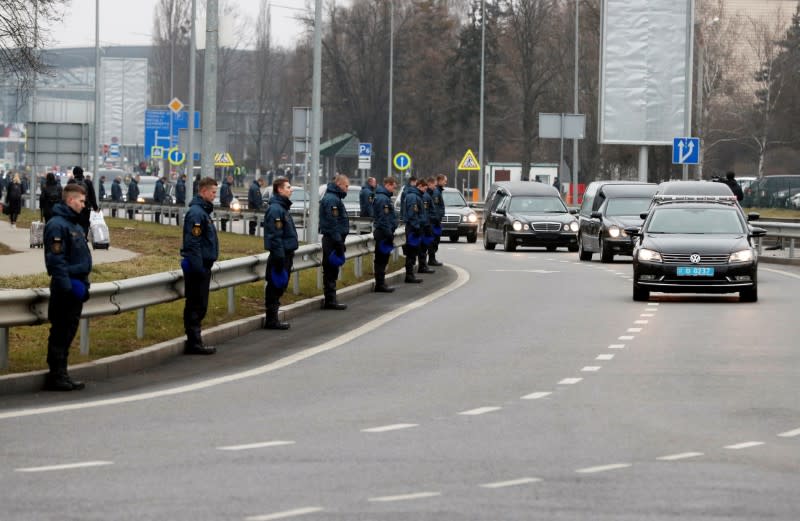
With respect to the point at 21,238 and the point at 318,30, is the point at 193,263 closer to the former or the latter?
the point at 318,30

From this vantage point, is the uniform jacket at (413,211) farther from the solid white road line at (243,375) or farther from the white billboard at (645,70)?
the white billboard at (645,70)

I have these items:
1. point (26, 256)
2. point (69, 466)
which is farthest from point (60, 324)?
point (26, 256)

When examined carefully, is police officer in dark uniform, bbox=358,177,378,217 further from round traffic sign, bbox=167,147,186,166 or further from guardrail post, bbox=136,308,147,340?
round traffic sign, bbox=167,147,186,166

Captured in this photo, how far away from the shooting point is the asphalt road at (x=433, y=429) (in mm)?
8562

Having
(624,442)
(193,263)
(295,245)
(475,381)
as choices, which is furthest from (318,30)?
(624,442)

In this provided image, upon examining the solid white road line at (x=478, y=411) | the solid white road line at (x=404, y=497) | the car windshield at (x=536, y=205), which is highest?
the car windshield at (x=536, y=205)

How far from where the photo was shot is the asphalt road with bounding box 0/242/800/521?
28.1 feet

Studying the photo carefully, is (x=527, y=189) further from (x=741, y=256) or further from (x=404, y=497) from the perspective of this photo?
(x=404, y=497)

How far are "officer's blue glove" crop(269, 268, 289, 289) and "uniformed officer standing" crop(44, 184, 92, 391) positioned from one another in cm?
552

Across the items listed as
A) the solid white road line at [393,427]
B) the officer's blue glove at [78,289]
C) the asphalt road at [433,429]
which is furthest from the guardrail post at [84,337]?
the solid white road line at [393,427]

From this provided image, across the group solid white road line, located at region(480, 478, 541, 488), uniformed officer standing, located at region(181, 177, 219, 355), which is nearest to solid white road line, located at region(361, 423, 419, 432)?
solid white road line, located at region(480, 478, 541, 488)

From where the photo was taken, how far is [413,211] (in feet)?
93.4

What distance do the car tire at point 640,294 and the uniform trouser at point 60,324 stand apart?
12344 mm

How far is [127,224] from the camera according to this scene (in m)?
57.0
